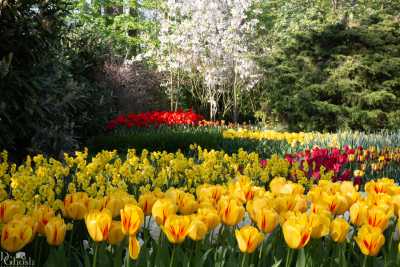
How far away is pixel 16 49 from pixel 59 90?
0.77 meters

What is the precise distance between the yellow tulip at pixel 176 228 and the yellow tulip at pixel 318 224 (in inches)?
15.7

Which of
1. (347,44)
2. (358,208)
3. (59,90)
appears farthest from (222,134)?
(358,208)

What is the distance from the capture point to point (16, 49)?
255 inches

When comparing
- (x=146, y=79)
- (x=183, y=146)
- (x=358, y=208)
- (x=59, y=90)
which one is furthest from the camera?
(x=146, y=79)

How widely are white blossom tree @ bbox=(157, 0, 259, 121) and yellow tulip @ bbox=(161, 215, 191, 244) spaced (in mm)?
15994

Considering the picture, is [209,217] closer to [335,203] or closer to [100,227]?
[100,227]

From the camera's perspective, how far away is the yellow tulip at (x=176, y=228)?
1518 mm

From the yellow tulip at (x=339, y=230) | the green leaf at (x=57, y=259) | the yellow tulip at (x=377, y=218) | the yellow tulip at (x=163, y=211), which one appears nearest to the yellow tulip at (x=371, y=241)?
the yellow tulip at (x=339, y=230)

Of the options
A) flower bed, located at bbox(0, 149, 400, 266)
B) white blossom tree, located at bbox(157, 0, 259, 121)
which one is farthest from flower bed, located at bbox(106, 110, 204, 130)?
flower bed, located at bbox(0, 149, 400, 266)

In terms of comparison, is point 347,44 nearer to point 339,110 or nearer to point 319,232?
point 339,110

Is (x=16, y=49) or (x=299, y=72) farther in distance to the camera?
(x=299, y=72)

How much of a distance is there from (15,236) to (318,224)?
2.98 feet

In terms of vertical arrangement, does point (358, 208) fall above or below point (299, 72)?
below

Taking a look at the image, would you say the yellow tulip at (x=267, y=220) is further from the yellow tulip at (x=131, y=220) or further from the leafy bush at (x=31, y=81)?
the leafy bush at (x=31, y=81)
